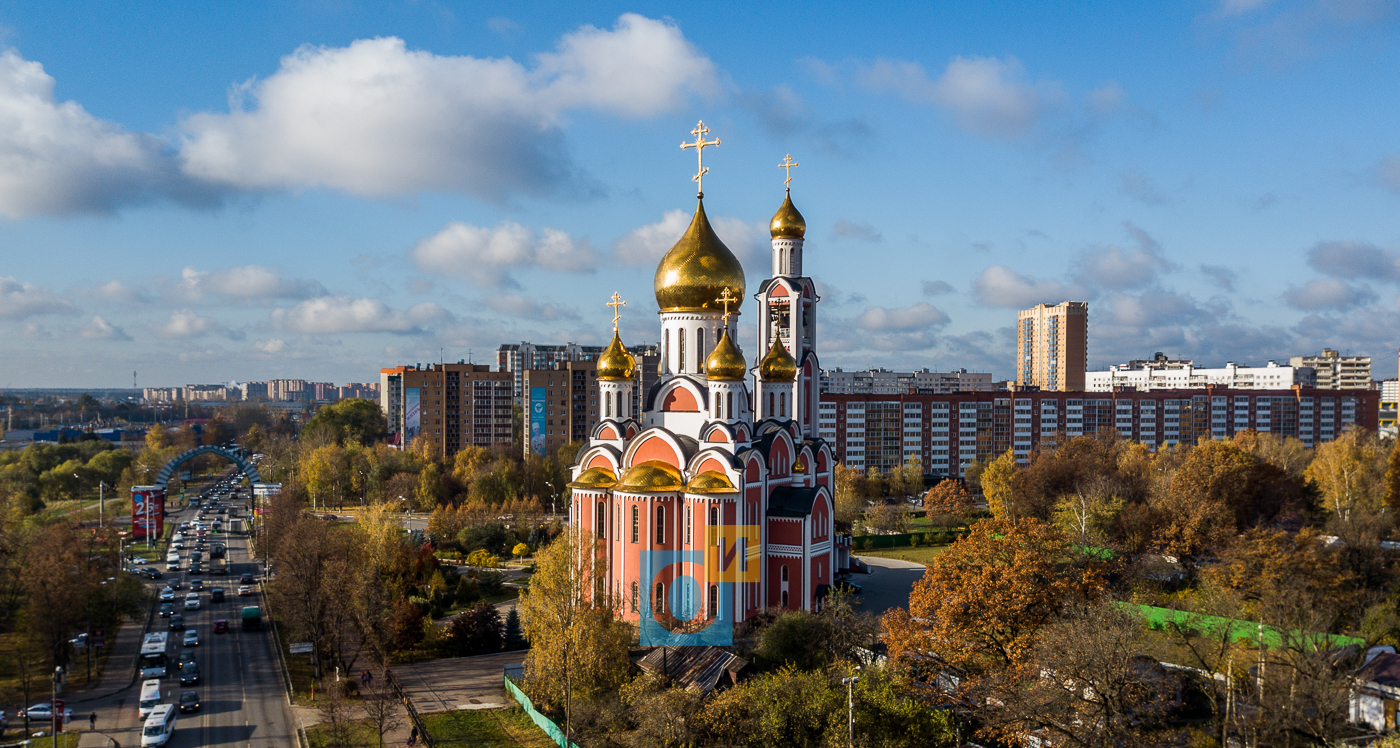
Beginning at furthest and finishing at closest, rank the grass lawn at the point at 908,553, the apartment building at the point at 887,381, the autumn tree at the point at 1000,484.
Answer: the apartment building at the point at 887,381 < the autumn tree at the point at 1000,484 < the grass lawn at the point at 908,553

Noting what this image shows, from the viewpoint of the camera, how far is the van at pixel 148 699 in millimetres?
25219

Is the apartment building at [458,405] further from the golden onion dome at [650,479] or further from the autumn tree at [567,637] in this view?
the autumn tree at [567,637]

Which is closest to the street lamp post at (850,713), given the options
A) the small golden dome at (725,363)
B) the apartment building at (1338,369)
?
the small golden dome at (725,363)

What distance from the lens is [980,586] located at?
2177cm

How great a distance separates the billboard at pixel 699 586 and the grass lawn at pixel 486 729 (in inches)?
193

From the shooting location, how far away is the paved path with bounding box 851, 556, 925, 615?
3619 cm

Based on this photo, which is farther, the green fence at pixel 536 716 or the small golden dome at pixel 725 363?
Answer: the small golden dome at pixel 725 363

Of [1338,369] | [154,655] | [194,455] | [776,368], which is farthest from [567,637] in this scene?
[1338,369]

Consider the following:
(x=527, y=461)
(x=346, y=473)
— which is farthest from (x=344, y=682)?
(x=346, y=473)

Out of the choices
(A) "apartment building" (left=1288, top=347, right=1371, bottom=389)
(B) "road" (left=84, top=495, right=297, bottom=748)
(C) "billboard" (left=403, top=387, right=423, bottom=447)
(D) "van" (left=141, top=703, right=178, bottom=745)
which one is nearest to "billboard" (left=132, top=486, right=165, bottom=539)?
(B) "road" (left=84, top=495, right=297, bottom=748)

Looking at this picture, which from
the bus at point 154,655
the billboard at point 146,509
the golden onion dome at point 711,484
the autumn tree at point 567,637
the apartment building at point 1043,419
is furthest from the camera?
the apartment building at point 1043,419

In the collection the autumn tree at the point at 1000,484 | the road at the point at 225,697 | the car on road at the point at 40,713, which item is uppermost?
the autumn tree at the point at 1000,484

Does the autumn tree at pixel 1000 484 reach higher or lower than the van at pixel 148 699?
higher

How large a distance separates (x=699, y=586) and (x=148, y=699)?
15645mm
